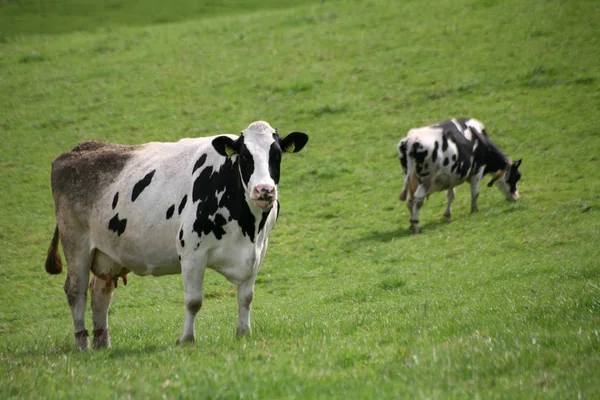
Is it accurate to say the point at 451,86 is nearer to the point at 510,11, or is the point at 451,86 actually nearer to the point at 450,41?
the point at 450,41

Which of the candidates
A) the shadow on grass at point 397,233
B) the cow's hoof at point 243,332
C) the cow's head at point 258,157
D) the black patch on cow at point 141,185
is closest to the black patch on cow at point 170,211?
the black patch on cow at point 141,185

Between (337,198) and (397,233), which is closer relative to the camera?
(397,233)

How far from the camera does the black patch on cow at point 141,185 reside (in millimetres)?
11289

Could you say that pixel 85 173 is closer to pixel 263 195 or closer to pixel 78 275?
pixel 78 275

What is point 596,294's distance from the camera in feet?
33.0

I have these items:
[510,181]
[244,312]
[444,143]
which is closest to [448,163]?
[444,143]

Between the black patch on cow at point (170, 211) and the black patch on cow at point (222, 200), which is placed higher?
the black patch on cow at point (222, 200)

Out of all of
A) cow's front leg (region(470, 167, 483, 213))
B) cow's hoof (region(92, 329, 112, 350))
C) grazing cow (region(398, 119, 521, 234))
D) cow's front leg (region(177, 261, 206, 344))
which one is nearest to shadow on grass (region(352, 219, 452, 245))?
grazing cow (region(398, 119, 521, 234))

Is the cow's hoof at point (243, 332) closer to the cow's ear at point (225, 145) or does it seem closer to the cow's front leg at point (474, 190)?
the cow's ear at point (225, 145)

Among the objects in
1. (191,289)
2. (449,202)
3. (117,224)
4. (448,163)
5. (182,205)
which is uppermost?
(182,205)

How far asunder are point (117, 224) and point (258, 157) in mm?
2643

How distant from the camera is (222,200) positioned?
10305 millimetres

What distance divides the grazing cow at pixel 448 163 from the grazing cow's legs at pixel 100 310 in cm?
1159

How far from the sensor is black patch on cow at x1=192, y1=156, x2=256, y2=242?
33.4ft
